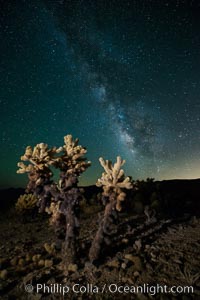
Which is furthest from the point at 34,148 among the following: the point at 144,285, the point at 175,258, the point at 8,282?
the point at 175,258

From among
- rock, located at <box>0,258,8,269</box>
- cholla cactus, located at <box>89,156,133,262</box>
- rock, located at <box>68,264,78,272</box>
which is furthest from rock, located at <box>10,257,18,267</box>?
cholla cactus, located at <box>89,156,133,262</box>

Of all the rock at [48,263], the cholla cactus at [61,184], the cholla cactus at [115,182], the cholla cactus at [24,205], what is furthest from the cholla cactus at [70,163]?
the cholla cactus at [24,205]

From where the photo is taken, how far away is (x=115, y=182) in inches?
182

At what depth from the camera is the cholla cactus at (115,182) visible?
176 inches

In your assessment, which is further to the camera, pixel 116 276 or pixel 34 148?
pixel 34 148

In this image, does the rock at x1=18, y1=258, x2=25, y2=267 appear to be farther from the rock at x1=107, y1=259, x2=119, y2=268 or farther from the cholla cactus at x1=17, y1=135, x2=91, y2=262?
the rock at x1=107, y1=259, x2=119, y2=268

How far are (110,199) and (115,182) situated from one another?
0.41m

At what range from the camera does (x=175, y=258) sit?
4777mm

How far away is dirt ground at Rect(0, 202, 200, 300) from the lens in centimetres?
371

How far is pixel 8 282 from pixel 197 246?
4928 mm

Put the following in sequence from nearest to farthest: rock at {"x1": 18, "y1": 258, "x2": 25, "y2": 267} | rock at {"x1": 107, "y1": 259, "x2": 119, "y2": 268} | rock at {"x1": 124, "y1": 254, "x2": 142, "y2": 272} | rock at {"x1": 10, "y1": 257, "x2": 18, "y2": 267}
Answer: rock at {"x1": 124, "y1": 254, "x2": 142, "y2": 272} < rock at {"x1": 107, "y1": 259, "x2": 119, "y2": 268} < rock at {"x1": 18, "y1": 258, "x2": 25, "y2": 267} < rock at {"x1": 10, "y1": 257, "x2": 18, "y2": 267}

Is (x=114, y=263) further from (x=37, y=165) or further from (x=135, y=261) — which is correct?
(x=37, y=165)

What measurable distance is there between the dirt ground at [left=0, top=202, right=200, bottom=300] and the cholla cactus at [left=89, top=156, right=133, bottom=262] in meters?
0.48

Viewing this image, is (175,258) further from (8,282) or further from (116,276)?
(8,282)
